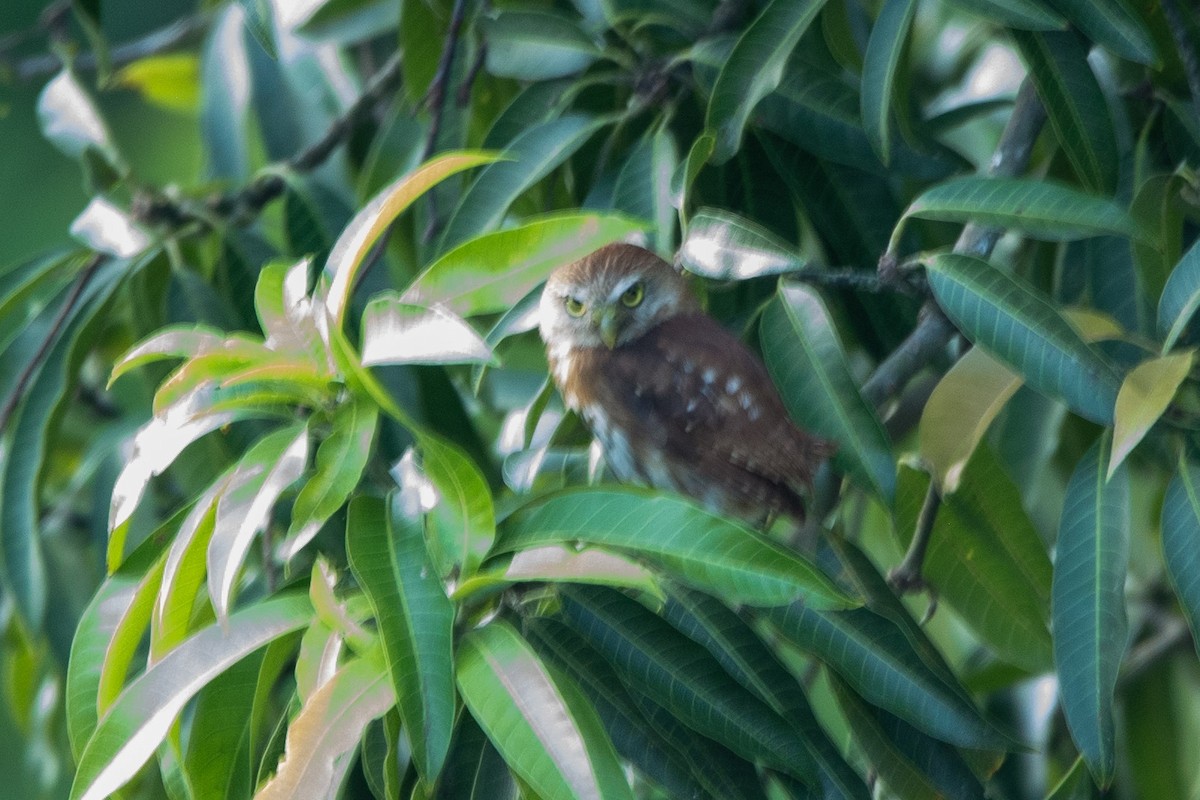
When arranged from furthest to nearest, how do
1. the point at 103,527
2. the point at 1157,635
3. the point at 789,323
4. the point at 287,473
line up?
1. the point at 1157,635
2. the point at 103,527
3. the point at 789,323
4. the point at 287,473

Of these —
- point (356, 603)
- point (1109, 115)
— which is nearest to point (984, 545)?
point (1109, 115)

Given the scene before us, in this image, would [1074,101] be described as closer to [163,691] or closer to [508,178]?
[508,178]

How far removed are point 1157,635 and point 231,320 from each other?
2.42m

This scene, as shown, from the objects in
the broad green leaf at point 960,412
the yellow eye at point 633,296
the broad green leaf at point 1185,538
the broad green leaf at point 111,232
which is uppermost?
the broad green leaf at point 111,232

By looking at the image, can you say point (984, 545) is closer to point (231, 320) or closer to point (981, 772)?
point (981, 772)

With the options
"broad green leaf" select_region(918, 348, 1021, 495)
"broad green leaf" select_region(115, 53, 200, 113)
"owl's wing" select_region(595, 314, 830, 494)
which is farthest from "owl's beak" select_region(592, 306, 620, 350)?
"broad green leaf" select_region(115, 53, 200, 113)

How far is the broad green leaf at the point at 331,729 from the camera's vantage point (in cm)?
159

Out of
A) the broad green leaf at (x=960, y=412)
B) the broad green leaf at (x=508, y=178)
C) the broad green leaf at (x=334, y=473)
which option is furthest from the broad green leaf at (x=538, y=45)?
the broad green leaf at (x=334, y=473)

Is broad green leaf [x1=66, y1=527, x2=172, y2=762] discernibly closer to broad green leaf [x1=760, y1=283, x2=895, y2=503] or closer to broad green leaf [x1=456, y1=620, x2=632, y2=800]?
broad green leaf [x1=456, y1=620, x2=632, y2=800]

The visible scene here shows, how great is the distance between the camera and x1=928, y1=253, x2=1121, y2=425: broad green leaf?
1890 mm

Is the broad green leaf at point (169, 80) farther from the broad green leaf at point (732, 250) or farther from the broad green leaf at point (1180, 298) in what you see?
the broad green leaf at point (1180, 298)

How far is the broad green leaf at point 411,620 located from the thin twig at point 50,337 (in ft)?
4.78

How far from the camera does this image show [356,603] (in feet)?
5.83

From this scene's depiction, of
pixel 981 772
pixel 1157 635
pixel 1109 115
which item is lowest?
pixel 1157 635
